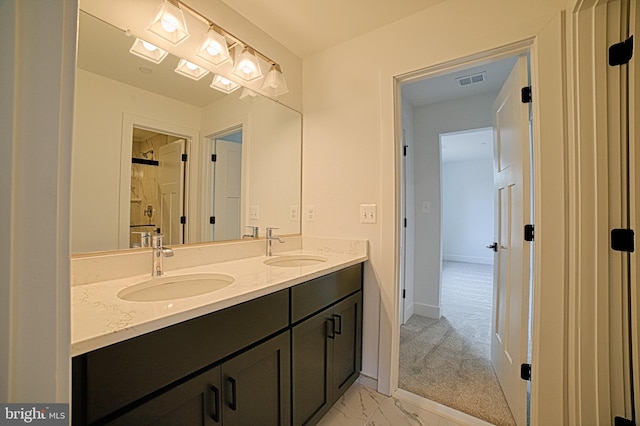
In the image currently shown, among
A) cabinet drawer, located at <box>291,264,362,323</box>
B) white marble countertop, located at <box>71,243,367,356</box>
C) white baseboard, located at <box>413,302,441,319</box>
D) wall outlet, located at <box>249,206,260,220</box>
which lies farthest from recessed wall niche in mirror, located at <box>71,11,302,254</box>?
white baseboard, located at <box>413,302,441,319</box>

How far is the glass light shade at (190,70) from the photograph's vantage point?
4.71 ft

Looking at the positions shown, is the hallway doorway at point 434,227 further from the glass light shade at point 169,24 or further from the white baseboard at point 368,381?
the glass light shade at point 169,24

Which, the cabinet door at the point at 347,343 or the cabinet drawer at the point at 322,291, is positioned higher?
the cabinet drawer at the point at 322,291

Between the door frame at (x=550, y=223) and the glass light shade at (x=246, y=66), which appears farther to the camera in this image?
the glass light shade at (x=246, y=66)

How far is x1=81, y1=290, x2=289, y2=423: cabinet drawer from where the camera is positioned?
66cm

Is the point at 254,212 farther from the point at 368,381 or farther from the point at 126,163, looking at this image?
the point at 368,381

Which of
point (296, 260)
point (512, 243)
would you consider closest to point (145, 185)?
point (296, 260)

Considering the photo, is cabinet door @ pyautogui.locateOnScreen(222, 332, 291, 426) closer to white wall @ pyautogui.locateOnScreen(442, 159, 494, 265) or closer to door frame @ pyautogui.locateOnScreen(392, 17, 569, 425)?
door frame @ pyautogui.locateOnScreen(392, 17, 569, 425)

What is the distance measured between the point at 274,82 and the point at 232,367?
1.67 metres

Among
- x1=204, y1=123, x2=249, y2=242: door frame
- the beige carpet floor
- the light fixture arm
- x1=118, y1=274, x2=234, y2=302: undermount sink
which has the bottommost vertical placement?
the beige carpet floor

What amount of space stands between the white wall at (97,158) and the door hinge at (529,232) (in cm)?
199

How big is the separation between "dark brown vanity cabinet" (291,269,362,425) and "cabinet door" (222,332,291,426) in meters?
0.06

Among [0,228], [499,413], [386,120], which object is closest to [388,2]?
[386,120]

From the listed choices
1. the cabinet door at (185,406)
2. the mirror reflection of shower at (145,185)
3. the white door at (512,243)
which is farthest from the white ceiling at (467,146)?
the cabinet door at (185,406)
